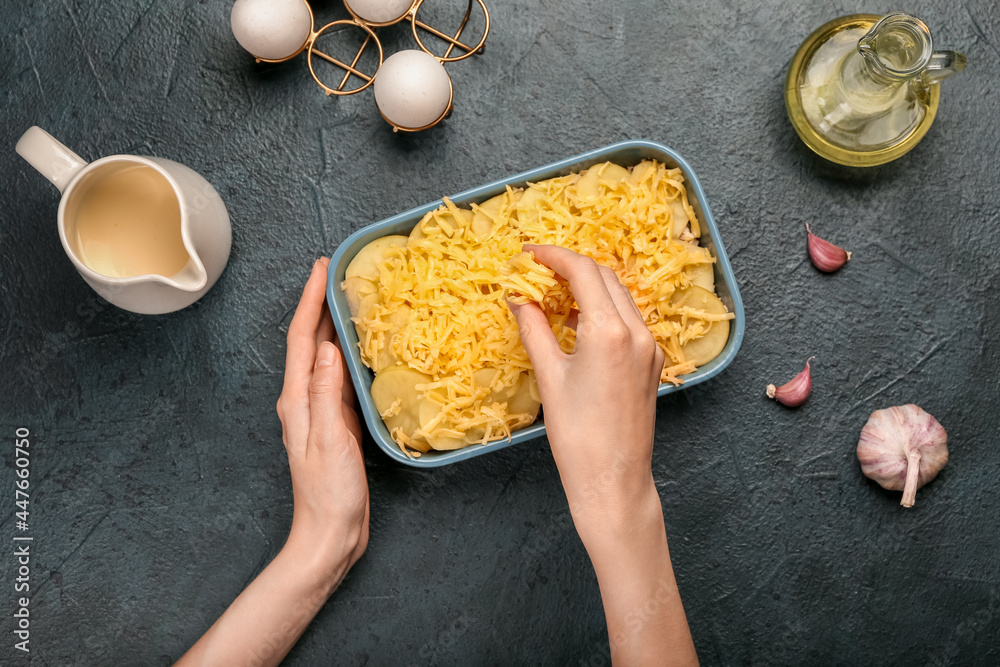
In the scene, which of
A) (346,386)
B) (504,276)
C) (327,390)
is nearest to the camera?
(504,276)

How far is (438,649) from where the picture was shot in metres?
1.52

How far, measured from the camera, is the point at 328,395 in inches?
51.8

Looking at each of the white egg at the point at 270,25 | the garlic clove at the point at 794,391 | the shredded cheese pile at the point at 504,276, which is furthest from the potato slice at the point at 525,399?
the white egg at the point at 270,25

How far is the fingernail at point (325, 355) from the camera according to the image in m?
1.32

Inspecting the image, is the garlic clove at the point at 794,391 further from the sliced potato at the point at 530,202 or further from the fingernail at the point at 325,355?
the fingernail at the point at 325,355

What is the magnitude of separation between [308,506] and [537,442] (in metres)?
0.50

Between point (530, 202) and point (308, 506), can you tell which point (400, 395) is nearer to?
point (308, 506)

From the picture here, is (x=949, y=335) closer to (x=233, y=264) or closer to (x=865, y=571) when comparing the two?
(x=865, y=571)

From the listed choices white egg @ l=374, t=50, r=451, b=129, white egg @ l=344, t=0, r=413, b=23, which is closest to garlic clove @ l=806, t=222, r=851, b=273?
white egg @ l=374, t=50, r=451, b=129

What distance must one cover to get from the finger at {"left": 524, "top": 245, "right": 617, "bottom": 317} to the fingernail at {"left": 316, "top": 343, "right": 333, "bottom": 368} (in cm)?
47

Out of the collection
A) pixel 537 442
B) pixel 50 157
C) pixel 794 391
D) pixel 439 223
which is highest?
pixel 50 157

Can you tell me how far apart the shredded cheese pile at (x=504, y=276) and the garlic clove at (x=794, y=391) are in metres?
0.31

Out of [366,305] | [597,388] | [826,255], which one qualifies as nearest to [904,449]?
[826,255]

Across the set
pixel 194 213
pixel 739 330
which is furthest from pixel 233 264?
pixel 739 330
